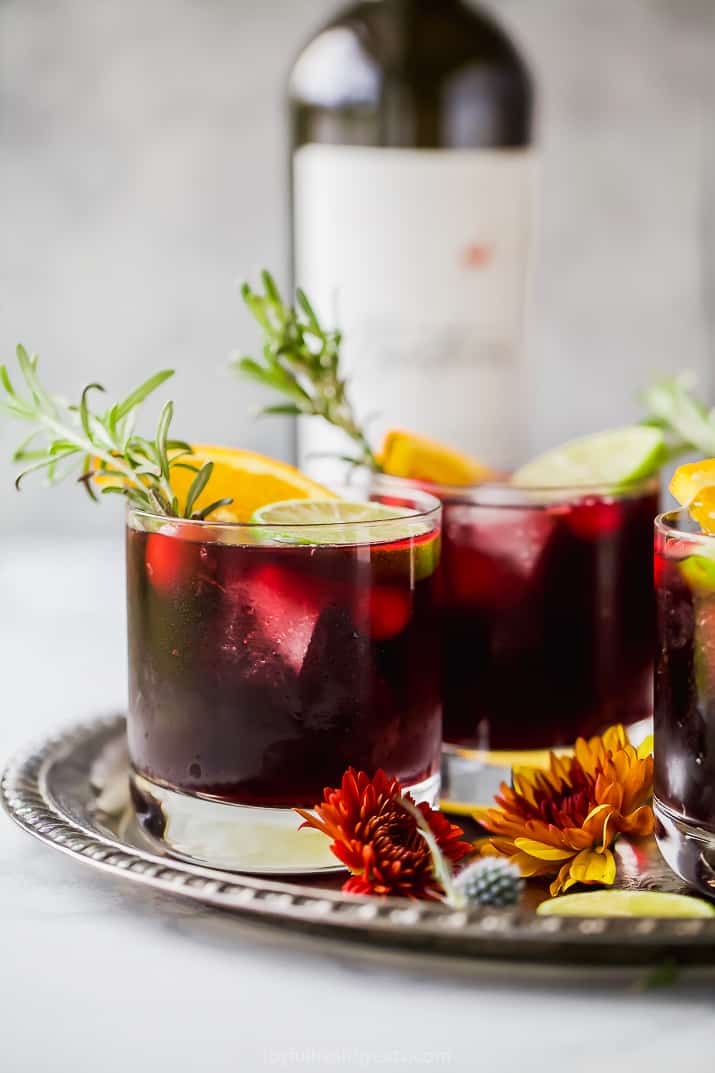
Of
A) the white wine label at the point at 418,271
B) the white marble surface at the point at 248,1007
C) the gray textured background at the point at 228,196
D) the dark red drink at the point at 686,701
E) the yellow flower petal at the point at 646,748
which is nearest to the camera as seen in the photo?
the white marble surface at the point at 248,1007

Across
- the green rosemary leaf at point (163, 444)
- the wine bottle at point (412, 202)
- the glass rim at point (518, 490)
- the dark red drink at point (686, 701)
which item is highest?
the wine bottle at point (412, 202)

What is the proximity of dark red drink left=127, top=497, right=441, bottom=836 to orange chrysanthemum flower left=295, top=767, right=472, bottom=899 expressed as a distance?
3cm

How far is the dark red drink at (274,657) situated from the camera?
630mm

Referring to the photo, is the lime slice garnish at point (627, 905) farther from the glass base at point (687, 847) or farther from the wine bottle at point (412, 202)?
the wine bottle at point (412, 202)

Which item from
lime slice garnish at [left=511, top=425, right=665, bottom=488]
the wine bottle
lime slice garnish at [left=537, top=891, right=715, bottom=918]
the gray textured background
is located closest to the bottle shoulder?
the wine bottle

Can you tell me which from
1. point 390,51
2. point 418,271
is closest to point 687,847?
point 418,271

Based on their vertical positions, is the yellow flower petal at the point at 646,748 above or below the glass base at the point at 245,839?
above

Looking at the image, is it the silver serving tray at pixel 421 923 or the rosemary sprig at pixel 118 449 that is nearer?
the silver serving tray at pixel 421 923

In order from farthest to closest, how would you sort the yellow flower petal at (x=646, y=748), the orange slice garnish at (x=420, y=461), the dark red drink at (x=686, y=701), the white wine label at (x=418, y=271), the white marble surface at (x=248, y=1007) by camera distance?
the white wine label at (x=418, y=271) → the orange slice garnish at (x=420, y=461) → the yellow flower petal at (x=646, y=748) → the dark red drink at (x=686, y=701) → the white marble surface at (x=248, y=1007)

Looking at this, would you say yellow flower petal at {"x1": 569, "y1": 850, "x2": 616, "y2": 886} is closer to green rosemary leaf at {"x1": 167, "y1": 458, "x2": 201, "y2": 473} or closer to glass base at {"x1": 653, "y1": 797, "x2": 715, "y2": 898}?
glass base at {"x1": 653, "y1": 797, "x2": 715, "y2": 898}

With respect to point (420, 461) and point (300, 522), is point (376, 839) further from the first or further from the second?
point (420, 461)

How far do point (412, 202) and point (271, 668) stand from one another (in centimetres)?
69

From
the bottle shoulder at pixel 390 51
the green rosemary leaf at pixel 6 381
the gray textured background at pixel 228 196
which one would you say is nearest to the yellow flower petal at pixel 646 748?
the green rosemary leaf at pixel 6 381

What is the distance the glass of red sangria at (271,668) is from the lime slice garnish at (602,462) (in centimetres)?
16
